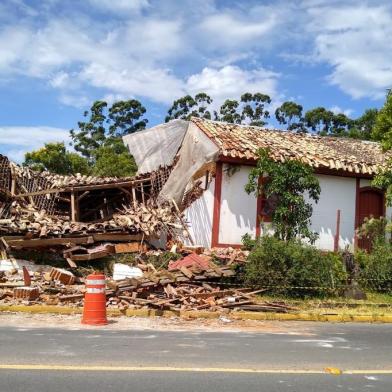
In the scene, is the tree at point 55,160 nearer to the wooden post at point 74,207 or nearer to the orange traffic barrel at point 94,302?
the wooden post at point 74,207

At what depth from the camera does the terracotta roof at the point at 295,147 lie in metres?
17.6

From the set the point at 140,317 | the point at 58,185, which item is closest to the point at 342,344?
the point at 140,317

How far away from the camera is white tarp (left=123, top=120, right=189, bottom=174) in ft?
72.5

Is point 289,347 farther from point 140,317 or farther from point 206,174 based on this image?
point 206,174

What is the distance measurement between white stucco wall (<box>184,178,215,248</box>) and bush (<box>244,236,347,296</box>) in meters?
3.95

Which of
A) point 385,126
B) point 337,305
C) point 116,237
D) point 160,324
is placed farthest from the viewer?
point 116,237

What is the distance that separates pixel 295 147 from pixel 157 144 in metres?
6.42

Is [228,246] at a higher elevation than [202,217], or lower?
lower

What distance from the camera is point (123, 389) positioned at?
5.66 m

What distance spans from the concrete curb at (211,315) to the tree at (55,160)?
25917 millimetres

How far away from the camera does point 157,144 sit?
76.4 ft

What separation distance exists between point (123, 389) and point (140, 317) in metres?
5.50

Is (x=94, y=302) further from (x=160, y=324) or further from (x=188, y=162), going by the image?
(x=188, y=162)

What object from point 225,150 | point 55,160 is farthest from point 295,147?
point 55,160
